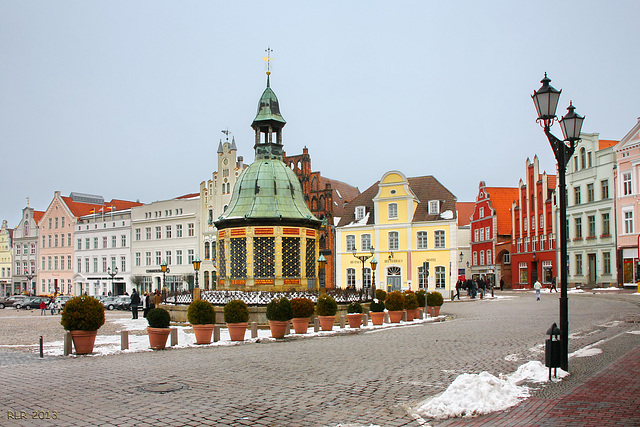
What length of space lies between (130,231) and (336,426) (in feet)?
225

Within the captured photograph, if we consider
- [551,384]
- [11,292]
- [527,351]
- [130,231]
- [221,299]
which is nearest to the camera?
[551,384]

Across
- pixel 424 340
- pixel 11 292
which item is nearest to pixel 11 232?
pixel 11 292

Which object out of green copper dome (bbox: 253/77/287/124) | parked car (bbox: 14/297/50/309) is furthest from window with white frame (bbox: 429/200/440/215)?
parked car (bbox: 14/297/50/309)

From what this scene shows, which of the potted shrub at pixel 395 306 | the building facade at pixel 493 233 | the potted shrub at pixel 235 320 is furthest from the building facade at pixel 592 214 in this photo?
the potted shrub at pixel 235 320

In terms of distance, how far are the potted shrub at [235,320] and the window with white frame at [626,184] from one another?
128 ft

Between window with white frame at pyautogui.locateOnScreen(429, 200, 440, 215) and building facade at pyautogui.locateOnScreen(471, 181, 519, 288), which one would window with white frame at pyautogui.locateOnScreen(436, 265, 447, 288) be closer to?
window with white frame at pyautogui.locateOnScreen(429, 200, 440, 215)

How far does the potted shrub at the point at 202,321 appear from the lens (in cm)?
1811

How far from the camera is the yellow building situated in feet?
182

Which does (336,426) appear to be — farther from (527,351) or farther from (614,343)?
(614,343)

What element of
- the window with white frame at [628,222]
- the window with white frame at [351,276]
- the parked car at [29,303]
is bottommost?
the parked car at [29,303]

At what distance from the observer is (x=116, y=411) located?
8.48 meters

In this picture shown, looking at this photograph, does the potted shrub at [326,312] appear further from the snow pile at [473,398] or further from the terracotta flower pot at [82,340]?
the snow pile at [473,398]

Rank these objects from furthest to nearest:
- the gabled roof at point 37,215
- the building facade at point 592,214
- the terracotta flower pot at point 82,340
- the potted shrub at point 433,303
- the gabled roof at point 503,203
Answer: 1. the gabled roof at point 37,215
2. the gabled roof at point 503,203
3. the building facade at point 592,214
4. the potted shrub at point 433,303
5. the terracotta flower pot at point 82,340

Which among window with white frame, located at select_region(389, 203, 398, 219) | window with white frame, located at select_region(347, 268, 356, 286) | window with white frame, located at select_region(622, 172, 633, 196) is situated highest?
window with white frame, located at select_region(622, 172, 633, 196)
